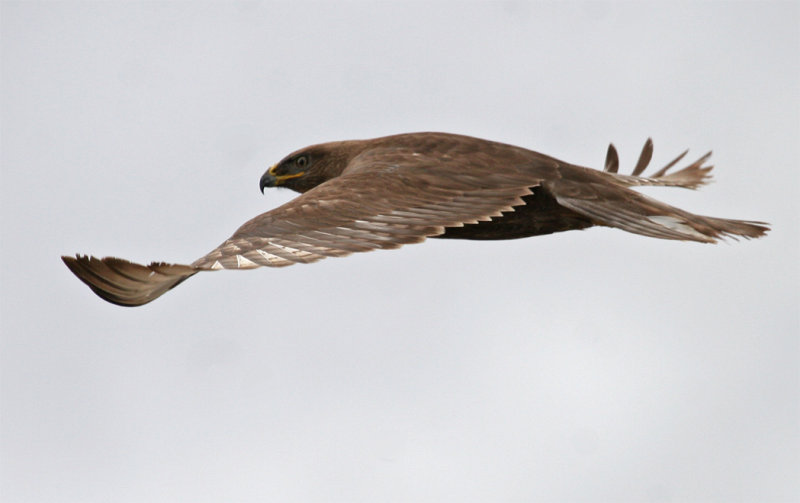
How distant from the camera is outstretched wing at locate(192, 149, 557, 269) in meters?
8.02

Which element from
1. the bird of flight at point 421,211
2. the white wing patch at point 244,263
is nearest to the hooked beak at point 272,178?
the bird of flight at point 421,211

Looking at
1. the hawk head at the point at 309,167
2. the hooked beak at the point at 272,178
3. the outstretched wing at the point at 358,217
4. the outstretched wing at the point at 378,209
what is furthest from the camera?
the hooked beak at the point at 272,178

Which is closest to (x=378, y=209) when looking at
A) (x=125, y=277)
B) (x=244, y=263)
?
(x=244, y=263)

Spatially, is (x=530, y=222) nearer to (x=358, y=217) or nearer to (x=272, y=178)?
(x=358, y=217)

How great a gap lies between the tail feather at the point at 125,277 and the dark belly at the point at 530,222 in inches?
111

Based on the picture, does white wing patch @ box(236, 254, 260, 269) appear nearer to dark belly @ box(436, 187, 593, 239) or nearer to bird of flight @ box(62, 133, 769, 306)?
bird of flight @ box(62, 133, 769, 306)

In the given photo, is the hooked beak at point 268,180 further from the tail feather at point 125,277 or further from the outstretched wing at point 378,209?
the tail feather at point 125,277

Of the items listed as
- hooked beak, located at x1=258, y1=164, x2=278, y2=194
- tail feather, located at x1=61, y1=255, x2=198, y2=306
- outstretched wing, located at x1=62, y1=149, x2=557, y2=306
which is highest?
hooked beak, located at x1=258, y1=164, x2=278, y2=194

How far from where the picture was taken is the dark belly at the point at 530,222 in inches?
390

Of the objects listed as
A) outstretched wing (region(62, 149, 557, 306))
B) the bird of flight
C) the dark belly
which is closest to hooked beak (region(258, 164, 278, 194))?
the bird of flight

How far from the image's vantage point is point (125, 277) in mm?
7473

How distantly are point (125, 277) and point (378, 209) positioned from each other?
6.39 feet

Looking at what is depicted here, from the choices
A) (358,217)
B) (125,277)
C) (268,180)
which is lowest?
(125,277)

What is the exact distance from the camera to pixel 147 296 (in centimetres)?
758
